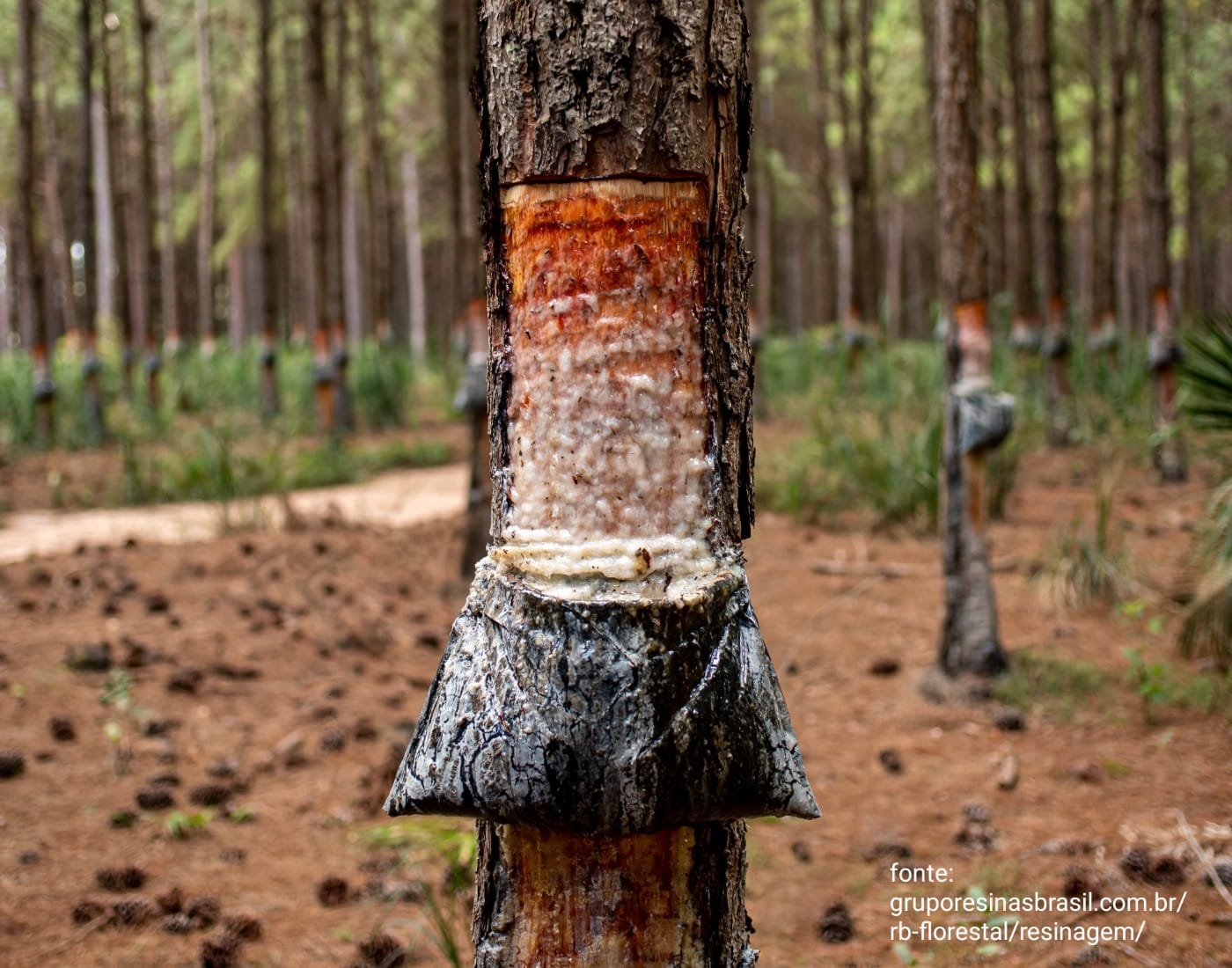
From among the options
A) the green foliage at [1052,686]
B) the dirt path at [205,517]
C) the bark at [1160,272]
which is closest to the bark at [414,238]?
the dirt path at [205,517]

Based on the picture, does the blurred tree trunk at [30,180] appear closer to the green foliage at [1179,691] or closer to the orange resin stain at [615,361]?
the green foliage at [1179,691]

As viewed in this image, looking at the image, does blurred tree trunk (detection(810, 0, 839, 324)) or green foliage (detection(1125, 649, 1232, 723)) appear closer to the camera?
green foliage (detection(1125, 649, 1232, 723))

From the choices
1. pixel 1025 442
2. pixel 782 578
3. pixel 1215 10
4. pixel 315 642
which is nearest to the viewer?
pixel 315 642

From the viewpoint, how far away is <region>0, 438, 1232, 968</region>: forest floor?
9.18ft

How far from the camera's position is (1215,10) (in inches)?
478

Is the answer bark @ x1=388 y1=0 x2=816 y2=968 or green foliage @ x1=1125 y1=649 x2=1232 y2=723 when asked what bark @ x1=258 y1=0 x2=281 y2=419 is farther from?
bark @ x1=388 y1=0 x2=816 y2=968

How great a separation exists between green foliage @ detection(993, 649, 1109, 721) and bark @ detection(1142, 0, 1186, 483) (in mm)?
3937

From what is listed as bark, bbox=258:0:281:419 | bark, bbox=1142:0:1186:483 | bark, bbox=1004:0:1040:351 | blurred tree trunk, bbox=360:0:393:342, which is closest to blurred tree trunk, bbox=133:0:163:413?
bark, bbox=258:0:281:419

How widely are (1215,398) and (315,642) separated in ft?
13.6

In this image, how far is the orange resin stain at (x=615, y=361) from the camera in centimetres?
125

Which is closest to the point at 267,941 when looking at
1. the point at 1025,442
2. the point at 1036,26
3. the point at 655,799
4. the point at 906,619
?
the point at 655,799

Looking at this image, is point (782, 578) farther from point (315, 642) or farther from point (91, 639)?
point (91, 639)

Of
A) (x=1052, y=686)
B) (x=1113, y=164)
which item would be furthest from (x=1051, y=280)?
(x=1052, y=686)

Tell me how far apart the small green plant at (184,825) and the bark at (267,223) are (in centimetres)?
981
